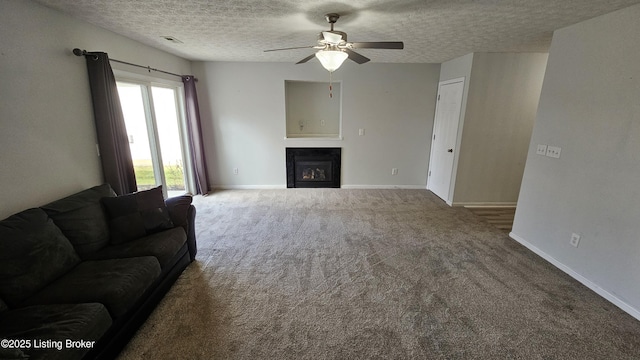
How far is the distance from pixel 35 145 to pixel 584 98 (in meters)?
4.89

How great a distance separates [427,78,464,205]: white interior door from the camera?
441 cm

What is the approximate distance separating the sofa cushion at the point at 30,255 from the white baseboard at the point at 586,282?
172 inches

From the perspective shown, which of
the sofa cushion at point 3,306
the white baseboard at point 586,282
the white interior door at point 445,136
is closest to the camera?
the sofa cushion at point 3,306

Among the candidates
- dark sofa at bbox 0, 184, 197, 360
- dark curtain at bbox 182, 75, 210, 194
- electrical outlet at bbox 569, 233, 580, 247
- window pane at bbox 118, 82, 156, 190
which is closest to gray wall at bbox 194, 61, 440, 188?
dark curtain at bbox 182, 75, 210, 194

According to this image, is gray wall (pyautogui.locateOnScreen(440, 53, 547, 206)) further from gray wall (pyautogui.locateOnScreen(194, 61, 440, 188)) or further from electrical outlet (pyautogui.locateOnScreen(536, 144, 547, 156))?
electrical outlet (pyautogui.locateOnScreen(536, 144, 547, 156))

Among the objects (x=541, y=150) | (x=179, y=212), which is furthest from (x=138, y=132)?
(x=541, y=150)

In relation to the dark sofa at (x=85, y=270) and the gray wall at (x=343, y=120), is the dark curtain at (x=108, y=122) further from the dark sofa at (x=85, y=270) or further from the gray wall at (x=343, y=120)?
the gray wall at (x=343, y=120)

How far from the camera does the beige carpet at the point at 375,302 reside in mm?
1802

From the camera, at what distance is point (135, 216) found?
242 cm

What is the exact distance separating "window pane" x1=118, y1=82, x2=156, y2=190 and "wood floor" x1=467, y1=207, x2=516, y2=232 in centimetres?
498

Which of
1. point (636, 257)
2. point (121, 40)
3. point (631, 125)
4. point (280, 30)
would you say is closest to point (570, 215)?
point (636, 257)

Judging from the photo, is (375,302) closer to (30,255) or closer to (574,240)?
(574,240)

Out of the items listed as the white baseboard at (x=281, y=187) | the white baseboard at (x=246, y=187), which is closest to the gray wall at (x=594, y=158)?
the white baseboard at (x=281, y=187)

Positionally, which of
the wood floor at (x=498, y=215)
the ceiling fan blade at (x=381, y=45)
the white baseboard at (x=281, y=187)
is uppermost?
the ceiling fan blade at (x=381, y=45)
